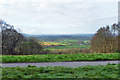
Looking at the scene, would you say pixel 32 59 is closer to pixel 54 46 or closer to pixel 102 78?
pixel 102 78

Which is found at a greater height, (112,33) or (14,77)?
(112,33)

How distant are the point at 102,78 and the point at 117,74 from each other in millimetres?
937

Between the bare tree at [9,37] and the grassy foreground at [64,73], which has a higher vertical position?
the bare tree at [9,37]

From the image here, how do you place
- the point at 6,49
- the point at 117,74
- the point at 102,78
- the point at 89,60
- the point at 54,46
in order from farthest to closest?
the point at 54,46
the point at 6,49
the point at 89,60
the point at 117,74
the point at 102,78

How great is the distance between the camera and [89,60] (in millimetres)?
10203

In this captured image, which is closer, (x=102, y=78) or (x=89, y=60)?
(x=102, y=78)

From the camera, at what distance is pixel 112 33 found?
893 inches

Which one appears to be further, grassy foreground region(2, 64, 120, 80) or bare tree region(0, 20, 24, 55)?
bare tree region(0, 20, 24, 55)

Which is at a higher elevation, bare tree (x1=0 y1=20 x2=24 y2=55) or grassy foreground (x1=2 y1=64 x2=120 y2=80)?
bare tree (x1=0 y1=20 x2=24 y2=55)

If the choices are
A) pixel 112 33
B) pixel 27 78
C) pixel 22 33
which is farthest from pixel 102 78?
pixel 22 33

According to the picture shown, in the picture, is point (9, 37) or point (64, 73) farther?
point (9, 37)

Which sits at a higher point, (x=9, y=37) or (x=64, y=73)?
(x=9, y=37)

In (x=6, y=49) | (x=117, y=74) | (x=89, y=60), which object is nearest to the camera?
(x=117, y=74)

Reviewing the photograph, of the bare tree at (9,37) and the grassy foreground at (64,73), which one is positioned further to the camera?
the bare tree at (9,37)
